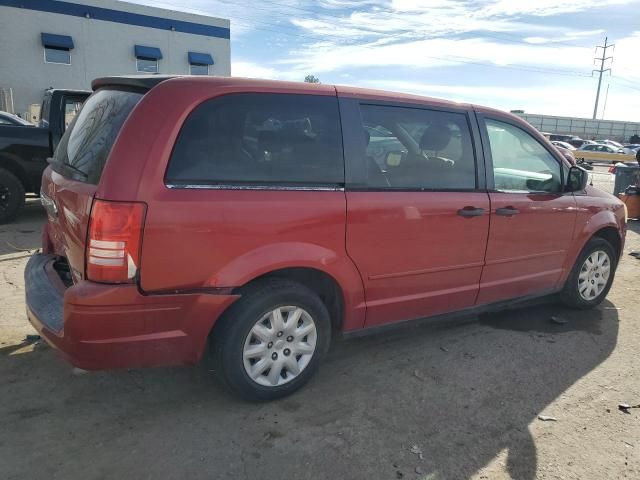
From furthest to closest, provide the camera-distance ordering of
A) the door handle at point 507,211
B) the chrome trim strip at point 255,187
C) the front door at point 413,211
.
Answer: the door handle at point 507,211
the front door at point 413,211
the chrome trim strip at point 255,187

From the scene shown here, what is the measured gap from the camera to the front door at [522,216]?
3896mm

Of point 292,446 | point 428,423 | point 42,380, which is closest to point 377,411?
point 428,423

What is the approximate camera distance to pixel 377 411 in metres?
3.08

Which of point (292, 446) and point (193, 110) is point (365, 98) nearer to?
point (193, 110)

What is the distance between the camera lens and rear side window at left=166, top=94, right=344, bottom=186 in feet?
8.87

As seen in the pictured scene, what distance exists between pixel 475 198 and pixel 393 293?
932mm

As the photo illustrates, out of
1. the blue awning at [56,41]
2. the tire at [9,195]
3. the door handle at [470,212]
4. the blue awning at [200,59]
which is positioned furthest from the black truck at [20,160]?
the blue awning at [200,59]

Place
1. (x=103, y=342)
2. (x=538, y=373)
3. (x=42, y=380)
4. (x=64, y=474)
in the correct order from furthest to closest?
(x=538, y=373) → (x=42, y=380) → (x=103, y=342) → (x=64, y=474)

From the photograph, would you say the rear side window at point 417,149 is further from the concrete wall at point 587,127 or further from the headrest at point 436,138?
the concrete wall at point 587,127

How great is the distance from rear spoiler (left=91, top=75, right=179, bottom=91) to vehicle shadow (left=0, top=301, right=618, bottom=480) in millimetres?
1825

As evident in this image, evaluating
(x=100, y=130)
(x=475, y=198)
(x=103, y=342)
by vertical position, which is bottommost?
(x=103, y=342)

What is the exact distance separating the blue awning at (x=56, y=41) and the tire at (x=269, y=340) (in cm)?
2568

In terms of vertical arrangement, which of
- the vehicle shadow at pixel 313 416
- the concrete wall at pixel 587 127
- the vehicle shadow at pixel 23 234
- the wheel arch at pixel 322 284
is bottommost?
the vehicle shadow at pixel 313 416

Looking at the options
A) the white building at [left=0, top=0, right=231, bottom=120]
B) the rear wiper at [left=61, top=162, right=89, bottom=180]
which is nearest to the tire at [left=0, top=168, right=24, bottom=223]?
the rear wiper at [left=61, top=162, right=89, bottom=180]
